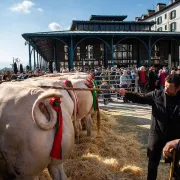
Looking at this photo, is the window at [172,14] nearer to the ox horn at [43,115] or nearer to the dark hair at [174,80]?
the dark hair at [174,80]

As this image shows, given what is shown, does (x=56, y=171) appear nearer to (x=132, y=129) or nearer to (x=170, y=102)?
(x=170, y=102)

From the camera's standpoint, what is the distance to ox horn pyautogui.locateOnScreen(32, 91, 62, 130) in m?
2.46

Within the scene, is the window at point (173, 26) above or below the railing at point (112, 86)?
above

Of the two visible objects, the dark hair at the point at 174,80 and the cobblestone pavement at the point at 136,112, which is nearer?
the dark hair at the point at 174,80

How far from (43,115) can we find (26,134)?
260 millimetres

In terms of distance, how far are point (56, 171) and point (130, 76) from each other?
37.4 feet

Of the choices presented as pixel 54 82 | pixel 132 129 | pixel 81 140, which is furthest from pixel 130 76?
pixel 54 82

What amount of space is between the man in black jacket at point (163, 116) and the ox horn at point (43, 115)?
1.33m

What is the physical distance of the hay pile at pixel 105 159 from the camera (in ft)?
12.9

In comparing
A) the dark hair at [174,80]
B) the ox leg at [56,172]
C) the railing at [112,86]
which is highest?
the dark hair at [174,80]

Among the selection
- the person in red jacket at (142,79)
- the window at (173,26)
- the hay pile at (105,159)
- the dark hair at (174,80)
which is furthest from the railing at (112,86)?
the window at (173,26)

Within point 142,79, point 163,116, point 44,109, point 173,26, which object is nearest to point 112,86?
point 142,79

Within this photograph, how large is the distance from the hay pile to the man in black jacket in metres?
0.74

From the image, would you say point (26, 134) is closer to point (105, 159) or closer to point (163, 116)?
point (163, 116)
